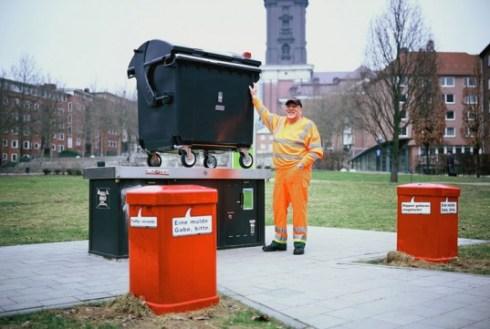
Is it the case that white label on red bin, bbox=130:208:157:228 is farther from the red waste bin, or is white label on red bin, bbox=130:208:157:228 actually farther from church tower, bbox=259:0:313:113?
church tower, bbox=259:0:313:113

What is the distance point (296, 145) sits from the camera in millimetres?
7566

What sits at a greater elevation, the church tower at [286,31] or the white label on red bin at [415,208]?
the church tower at [286,31]

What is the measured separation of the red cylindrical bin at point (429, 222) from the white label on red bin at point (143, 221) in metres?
3.80

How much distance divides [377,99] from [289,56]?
84.3 meters

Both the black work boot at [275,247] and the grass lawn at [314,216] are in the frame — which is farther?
the grass lawn at [314,216]

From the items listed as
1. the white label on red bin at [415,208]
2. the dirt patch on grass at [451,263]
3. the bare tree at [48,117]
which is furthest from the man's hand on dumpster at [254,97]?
the bare tree at [48,117]

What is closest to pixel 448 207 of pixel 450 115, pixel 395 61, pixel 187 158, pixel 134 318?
pixel 187 158

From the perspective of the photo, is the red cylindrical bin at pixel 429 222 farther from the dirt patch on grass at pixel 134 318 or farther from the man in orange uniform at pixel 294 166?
the dirt patch on grass at pixel 134 318

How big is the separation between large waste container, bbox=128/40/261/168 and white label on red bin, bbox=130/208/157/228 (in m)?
2.95

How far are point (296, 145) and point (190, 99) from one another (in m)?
1.64

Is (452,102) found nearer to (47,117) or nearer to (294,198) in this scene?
(47,117)

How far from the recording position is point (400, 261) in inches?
256

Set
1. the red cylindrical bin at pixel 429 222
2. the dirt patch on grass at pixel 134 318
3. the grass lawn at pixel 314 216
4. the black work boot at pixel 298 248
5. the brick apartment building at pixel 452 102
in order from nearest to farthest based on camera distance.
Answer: the dirt patch on grass at pixel 134 318
the red cylindrical bin at pixel 429 222
the black work boot at pixel 298 248
the grass lawn at pixel 314 216
the brick apartment building at pixel 452 102

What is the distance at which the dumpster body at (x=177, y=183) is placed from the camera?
6836 millimetres
